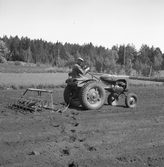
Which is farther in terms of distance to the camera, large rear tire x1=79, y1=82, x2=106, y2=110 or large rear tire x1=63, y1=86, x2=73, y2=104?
large rear tire x1=63, y1=86, x2=73, y2=104

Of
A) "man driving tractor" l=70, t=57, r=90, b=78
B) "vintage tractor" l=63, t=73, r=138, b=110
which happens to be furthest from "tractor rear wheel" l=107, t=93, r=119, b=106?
"man driving tractor" l=70, t=57, r=90, b=78

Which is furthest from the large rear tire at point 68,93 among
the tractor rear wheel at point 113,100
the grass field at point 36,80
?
the grass field at point 36,80

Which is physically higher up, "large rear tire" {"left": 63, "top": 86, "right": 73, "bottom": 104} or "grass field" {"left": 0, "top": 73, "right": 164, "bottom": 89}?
"large rear tire" {"left": 63, "top": 86, "right": 73, "bottom": 104}

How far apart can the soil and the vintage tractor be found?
1.29 feet

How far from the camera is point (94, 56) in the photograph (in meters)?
72.3

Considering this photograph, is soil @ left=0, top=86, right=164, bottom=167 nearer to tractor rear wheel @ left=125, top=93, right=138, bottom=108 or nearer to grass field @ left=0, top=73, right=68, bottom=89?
tractor rear wheel @ left=125, top=93, right=138, bottom=108

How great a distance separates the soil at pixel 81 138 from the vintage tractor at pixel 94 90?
1.29 ft

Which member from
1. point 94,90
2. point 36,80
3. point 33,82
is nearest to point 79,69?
point 94,90

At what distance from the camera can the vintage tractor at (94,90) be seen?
7.96m

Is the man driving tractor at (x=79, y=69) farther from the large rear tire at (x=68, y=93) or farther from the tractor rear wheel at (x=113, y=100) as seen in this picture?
the tractor rear wheel at (x=113, y=100)

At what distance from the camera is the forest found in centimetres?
4297

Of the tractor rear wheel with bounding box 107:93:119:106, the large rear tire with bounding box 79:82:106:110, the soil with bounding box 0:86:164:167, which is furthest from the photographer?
the tractor rear wheel with bounding box 107:93:119:106

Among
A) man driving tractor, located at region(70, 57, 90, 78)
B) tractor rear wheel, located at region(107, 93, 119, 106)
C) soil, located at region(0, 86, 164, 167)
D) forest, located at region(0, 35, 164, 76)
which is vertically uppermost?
forest, located at region(0, 35, 164, 76)

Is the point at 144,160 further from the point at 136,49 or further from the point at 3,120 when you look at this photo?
the point at 136,49
